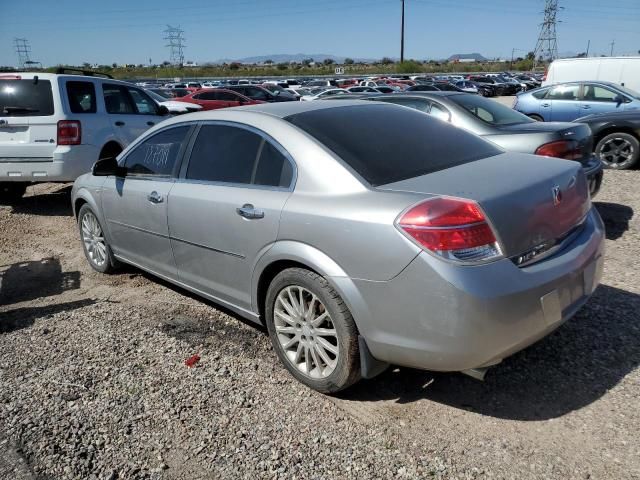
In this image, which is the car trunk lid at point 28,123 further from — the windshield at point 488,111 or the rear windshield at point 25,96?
the windshield at point 488,111

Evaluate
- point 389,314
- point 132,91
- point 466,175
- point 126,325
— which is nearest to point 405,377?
point 389,314

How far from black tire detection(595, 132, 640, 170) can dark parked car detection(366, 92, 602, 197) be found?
3.07m

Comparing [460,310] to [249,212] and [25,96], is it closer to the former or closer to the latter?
[249,212]

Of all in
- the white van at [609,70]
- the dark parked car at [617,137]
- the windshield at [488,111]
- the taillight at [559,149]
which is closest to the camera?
the taillight at [559,149]

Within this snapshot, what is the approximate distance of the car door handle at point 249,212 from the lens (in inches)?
120

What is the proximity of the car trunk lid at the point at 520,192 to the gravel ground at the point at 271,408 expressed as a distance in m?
0.90

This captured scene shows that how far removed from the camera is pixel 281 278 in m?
2.99

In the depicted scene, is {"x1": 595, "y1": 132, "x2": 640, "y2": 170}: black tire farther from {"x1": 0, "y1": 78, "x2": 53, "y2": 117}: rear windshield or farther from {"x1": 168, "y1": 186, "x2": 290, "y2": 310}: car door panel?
{"x1": 0, "y1": 78, "x2": 53, "y2": 117}: rear windshield

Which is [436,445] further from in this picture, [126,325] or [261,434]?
[126,325]

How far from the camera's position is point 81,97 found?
7.55 m

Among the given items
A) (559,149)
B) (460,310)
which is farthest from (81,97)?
(460,310)

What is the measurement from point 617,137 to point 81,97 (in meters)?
8.25

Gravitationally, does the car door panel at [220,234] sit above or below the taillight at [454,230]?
below

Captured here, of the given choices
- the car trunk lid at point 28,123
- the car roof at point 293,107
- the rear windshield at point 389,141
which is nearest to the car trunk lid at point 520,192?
the rear windshield at point 389,141
